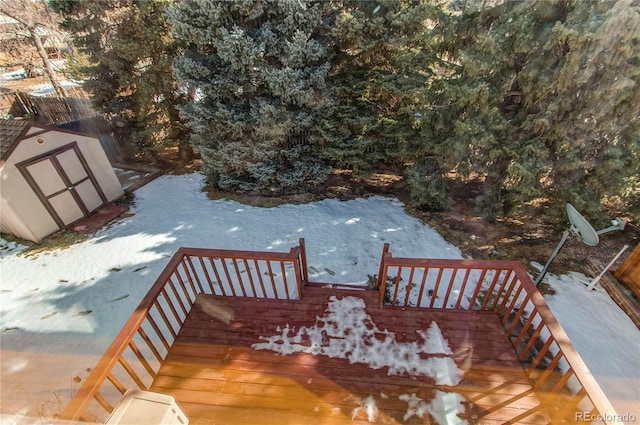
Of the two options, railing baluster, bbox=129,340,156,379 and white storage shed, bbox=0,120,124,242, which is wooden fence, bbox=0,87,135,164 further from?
railing baluster, bbox=129,340,156,379

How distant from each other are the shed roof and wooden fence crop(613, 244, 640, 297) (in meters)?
11.4

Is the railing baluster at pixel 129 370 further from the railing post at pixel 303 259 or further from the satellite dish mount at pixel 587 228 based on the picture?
the satellite dish mount at pixel 587 228

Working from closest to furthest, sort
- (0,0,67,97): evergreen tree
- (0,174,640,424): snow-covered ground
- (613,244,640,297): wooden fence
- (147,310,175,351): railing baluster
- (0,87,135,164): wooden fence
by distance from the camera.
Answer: (147,310,175,351): railing baluster
(0,174,640,424): snow-covered ground
(613,244,640,297): wooden fence
(0,87,135,164): wooden fence
(0,0,67,97): evergreen tree

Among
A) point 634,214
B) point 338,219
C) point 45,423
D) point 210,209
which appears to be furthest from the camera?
point 210,209

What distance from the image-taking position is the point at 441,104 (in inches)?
229

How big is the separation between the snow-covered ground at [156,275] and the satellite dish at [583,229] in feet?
4.65

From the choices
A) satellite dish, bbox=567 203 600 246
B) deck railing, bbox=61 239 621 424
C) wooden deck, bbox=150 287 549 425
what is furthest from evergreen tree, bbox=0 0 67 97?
satellite dish, bbox=567 203 600 246

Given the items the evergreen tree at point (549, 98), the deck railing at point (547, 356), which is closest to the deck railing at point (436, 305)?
the deck railing at point (547, 356)

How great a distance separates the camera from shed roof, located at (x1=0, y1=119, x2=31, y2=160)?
5367 mm

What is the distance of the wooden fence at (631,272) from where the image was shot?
4.28m

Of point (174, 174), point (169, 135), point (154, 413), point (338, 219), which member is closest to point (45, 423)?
point (154, 413)

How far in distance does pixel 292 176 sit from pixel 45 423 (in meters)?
5.91

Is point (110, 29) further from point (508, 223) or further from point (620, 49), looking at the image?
point (508, 223)

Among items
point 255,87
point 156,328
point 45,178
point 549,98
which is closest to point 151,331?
point 156,328
